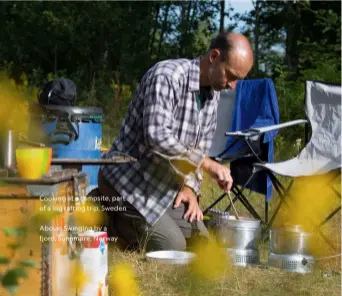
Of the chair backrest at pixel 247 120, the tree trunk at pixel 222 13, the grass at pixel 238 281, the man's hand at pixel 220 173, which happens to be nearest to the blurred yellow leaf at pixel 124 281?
the grass at pixel 238 281

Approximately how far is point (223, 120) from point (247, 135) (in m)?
1.01

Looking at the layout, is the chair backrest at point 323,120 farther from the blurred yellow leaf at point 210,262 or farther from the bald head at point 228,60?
the bald head at point 228,60

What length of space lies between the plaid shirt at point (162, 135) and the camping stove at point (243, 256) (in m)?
0.36

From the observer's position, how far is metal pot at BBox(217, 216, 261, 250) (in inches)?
124

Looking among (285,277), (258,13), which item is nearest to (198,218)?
(285,277)

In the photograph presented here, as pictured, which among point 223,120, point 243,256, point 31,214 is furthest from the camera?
point 223,120

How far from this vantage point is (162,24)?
14.8 metres

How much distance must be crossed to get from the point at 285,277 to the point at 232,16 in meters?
11.5

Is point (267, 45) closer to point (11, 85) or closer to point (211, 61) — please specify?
point (211, 61)

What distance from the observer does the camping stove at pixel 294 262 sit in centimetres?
310

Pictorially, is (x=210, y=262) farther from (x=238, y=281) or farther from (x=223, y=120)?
(x=223, y=120)

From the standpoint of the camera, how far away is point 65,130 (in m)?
3.90

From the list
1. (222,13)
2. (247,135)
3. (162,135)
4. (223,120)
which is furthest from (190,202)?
(222,13)

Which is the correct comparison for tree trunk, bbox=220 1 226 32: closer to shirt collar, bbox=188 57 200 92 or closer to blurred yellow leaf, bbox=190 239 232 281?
blurred yellow leaf, bbox=190 239 232 281
